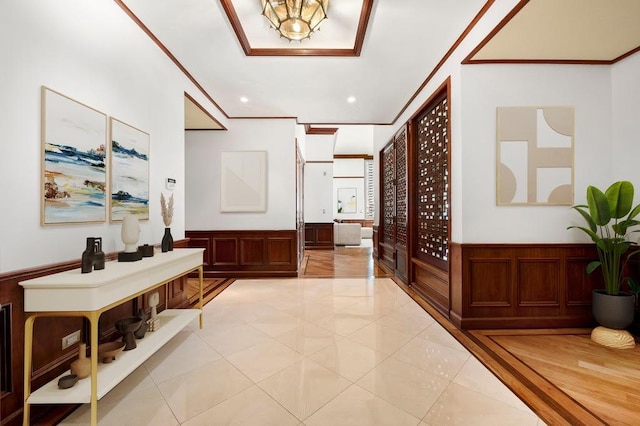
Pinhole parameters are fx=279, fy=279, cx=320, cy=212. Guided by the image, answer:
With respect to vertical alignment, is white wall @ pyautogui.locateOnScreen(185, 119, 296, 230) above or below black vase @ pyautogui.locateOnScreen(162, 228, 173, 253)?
above

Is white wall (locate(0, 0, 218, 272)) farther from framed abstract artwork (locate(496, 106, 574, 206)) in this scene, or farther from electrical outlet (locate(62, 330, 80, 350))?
framed abstract artwork (locate(496, 106, 574, 206))

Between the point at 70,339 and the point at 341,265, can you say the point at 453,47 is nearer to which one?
the point at 70,339

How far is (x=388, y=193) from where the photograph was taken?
626 cm

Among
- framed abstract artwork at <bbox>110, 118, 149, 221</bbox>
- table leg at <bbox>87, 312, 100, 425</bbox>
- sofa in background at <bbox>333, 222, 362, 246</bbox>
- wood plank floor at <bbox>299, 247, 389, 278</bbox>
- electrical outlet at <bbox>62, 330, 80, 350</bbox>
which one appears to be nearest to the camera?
table leg at <bbox>87, 312, 100, 425</bbox>

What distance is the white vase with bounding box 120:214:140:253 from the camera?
7.20ft

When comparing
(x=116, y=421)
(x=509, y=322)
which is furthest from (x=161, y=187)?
(x=509, y=322)

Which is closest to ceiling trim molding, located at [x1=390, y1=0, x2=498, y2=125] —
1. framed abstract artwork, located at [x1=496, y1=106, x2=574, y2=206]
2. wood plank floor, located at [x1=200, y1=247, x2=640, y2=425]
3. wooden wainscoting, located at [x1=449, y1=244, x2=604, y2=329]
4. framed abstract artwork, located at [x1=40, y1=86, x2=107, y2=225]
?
framed abstract artwork, located at [x1=496, y1=106, x2=574, y2=206]

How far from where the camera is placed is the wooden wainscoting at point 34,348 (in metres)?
1.55

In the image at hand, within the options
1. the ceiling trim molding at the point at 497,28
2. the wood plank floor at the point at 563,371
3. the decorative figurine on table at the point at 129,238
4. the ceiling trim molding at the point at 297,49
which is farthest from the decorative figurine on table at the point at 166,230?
the ceiling trim molding at the point at 497,28

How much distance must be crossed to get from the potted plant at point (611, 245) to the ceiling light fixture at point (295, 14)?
10.2ft

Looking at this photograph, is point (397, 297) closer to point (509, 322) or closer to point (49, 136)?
point (509, 322)

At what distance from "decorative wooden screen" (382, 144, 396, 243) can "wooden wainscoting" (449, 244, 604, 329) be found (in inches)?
109

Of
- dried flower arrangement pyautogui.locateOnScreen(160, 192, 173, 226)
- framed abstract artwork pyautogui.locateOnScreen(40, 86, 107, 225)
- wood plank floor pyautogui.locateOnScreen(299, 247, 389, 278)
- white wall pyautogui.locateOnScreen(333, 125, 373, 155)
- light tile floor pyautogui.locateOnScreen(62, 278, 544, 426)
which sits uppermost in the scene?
white wall pyautogui.locateOnScreen(333, 125, 373, 155)

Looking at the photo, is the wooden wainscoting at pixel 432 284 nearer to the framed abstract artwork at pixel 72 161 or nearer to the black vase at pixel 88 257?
the black vase at pixel 88 257
